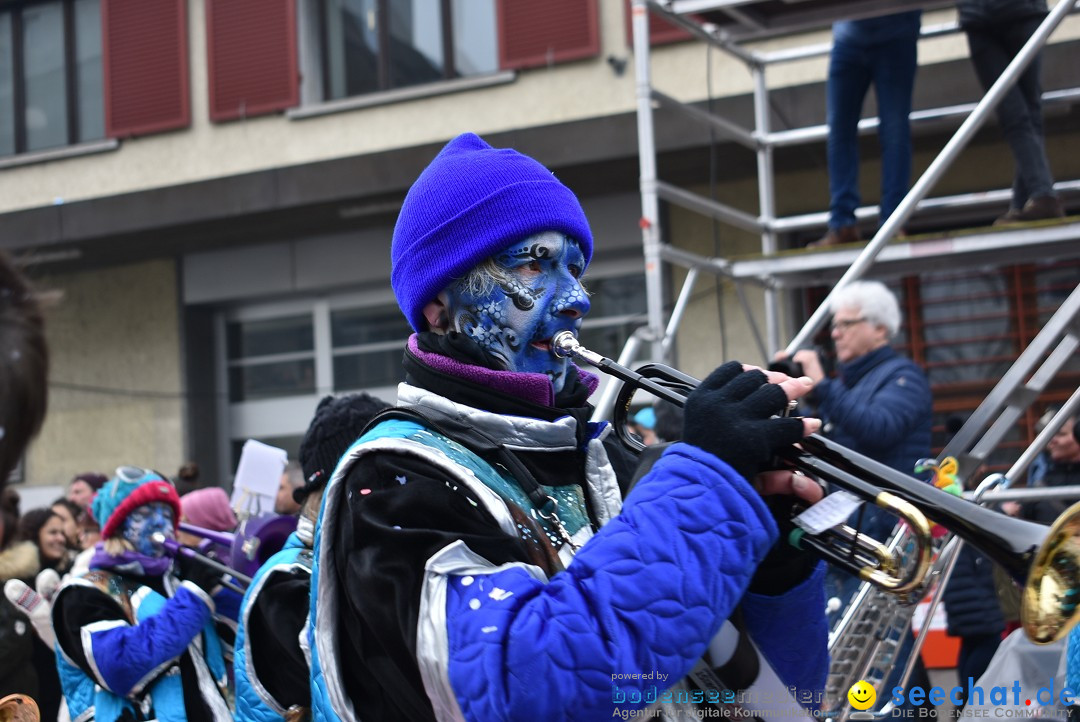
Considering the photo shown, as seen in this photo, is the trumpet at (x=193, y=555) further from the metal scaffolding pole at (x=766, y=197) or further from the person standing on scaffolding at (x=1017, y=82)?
the person standing on scaffolding at (x=1017, y=82)

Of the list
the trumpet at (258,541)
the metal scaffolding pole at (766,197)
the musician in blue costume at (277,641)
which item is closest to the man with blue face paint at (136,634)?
the trumpet at (258,541)

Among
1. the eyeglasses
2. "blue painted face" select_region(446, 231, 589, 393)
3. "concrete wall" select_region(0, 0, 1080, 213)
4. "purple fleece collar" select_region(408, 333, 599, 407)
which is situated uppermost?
"concrete wall" select_region(0, 0, 1080, 213)

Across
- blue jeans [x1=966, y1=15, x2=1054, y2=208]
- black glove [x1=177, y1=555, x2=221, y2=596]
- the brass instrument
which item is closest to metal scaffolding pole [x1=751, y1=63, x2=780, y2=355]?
blue jeans [x1=966, y1=15, x2=1054, y2=208]

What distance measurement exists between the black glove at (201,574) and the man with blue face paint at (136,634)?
1.0 inches

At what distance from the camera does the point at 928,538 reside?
206 cm

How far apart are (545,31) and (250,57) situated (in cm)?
310

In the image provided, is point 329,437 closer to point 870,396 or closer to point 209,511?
point 870,396

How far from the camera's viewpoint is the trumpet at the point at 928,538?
2.02 m

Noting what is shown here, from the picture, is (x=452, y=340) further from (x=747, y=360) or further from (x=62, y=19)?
(x=62, y=19)

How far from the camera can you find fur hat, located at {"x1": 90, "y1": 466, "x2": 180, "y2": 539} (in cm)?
504

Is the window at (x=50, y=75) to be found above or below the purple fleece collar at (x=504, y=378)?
above

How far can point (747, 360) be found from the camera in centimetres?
1039

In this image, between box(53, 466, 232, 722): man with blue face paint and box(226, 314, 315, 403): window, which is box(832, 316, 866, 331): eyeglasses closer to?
box(53, 466, 232, 722): man with blue face paint

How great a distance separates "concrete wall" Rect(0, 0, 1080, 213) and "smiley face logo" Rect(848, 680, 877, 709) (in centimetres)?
601
